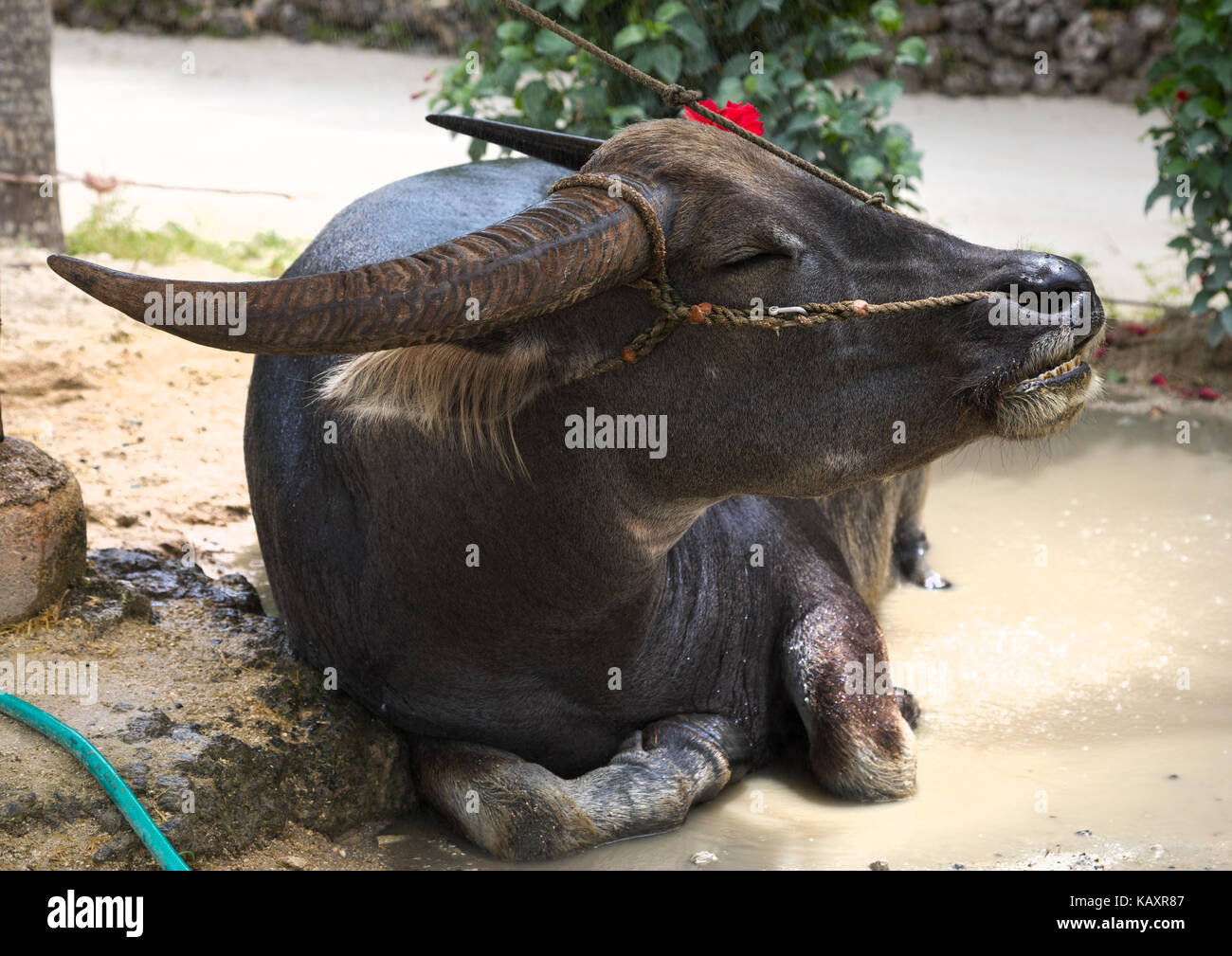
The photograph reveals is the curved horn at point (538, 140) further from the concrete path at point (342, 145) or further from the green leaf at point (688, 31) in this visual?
the concrete path at point (342, 145)

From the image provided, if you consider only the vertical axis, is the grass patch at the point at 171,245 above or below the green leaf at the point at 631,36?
below

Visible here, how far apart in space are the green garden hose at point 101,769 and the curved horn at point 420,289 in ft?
3.84

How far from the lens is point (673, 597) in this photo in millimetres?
3635

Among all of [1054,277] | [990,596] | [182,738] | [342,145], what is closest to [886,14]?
[990,596]

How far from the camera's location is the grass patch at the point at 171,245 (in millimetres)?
8227

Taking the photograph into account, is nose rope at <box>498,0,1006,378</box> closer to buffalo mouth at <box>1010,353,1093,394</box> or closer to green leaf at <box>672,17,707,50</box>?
buffalo mouth at <box>1010,353,1093,394</box>

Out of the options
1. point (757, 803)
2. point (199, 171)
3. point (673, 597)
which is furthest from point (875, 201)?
point (199, 171)

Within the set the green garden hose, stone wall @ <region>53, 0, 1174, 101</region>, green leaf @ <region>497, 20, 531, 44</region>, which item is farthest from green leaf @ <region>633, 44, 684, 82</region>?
stone wall @ <region>53, 0, 1174, 101</region>

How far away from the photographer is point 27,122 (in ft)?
24.8

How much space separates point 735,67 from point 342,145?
7.27 metres

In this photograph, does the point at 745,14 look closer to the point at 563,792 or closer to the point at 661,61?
the point at 661,61

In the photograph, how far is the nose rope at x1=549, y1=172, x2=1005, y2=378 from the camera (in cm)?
273

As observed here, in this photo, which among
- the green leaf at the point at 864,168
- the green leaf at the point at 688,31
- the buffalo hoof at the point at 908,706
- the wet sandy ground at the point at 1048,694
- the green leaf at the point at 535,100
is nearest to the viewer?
the wet sandy ground at the point at 1048,694

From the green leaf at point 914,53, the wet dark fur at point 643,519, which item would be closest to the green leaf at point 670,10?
the green leaf at point 914,53
